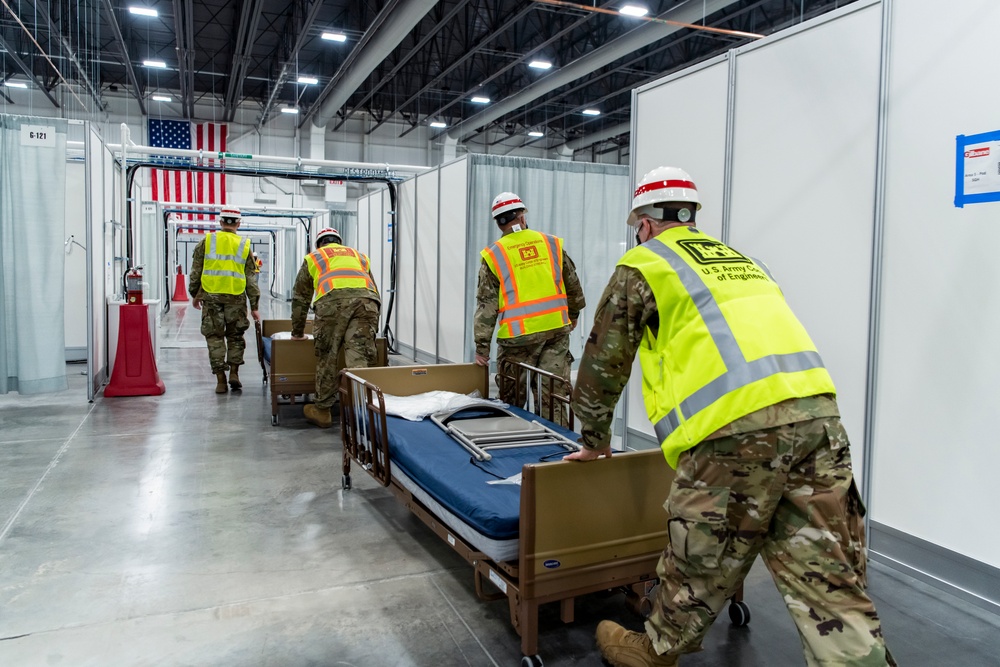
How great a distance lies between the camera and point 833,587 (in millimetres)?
1888

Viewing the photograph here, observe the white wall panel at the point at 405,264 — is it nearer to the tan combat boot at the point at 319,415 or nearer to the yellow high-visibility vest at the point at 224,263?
the yellow high-visibility vest at the point at 224,263

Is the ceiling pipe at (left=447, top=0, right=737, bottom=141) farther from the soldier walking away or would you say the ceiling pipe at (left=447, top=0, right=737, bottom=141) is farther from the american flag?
the american flag

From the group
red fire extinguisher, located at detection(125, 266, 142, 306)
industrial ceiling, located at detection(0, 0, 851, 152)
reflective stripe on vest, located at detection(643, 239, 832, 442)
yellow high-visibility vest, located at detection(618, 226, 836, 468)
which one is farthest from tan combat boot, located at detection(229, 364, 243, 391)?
reflective stripe on vest, located at detection(643, 239, 832, 442)

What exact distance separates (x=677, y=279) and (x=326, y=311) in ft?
13.3

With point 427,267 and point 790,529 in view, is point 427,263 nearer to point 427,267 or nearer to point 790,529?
point 427,267

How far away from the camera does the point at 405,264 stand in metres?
9.95

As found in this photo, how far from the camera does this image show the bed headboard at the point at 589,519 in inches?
91.9

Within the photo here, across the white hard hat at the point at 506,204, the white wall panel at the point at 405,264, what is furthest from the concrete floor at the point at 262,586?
the white wall panel at the point at 405,264

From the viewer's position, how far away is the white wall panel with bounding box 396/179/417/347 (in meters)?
9.62

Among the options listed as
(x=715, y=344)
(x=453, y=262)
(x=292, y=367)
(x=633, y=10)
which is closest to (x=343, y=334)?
(x=292, y=367)

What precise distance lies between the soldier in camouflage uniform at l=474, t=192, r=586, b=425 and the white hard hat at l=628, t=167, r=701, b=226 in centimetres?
202

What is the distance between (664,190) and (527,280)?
82.8 inches

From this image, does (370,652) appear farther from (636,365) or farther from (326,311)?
(326,311)

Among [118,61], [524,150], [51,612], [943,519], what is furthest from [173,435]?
[524,150]
